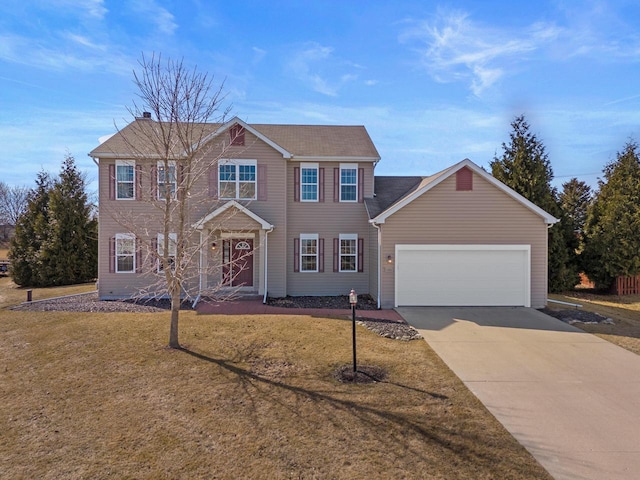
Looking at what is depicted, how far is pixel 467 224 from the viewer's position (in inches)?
512

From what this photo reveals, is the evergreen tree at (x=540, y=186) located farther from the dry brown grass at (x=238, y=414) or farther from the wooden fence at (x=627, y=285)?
the dry brown grass at (x=238, y=414)

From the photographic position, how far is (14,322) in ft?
34.8

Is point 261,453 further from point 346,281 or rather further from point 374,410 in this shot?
point 346,281

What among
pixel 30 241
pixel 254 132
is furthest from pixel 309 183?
pixel 30 241

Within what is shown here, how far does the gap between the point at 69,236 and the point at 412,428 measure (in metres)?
23.3

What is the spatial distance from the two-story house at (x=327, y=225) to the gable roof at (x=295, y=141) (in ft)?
0.26

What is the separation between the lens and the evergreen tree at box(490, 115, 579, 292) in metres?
17.8

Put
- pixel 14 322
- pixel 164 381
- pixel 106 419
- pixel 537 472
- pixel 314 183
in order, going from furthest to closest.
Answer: pixel 314 183, pixel 14 322, pixel 164 381, pixel 106 419, pixel 537 472

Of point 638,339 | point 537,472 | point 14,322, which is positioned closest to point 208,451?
point 537,472

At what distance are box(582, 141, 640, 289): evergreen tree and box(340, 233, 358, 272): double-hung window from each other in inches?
493

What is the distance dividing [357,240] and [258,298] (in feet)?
15.9

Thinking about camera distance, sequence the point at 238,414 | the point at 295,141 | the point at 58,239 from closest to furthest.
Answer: the point at 238,414, the point at 295,141, the point at 58,239

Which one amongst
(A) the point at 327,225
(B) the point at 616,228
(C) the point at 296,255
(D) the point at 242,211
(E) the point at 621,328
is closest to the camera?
(E) the point at 621,328

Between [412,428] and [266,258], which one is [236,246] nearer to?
[266,258]
